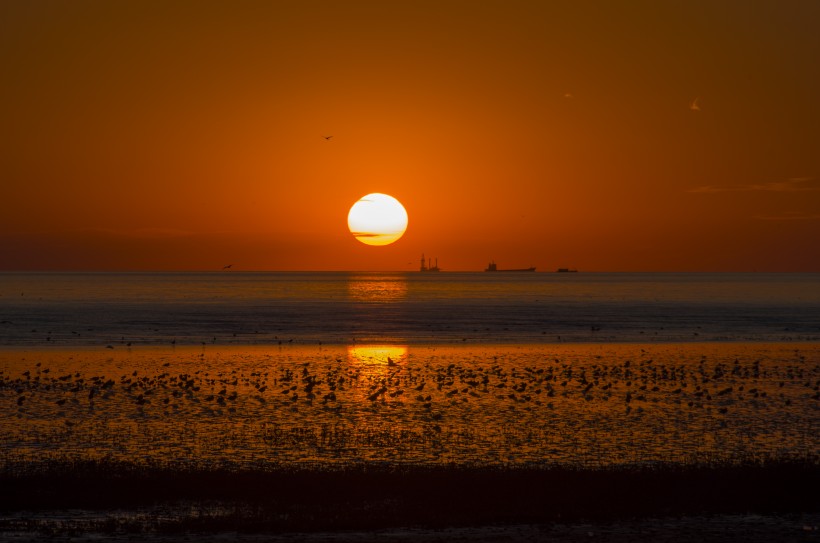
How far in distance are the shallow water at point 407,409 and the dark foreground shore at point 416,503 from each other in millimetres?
1929

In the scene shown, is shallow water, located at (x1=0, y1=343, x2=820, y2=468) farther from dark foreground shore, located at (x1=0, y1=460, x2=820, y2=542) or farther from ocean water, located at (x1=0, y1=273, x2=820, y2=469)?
dark foreground shore, located at (x1=0, y1=460, x2=820, y2=542)

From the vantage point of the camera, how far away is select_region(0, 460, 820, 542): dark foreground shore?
56.0 feet

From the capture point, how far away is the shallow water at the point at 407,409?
80.4 feet

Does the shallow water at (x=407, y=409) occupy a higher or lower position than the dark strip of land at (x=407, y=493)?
lower

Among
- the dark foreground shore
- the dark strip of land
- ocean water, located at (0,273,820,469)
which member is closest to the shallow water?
ocean water, located at (0,273,820,469)

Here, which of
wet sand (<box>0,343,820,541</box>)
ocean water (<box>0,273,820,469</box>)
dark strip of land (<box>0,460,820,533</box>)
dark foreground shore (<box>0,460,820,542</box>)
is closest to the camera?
dark foreground shore (<box>0,460,820,542</box>)

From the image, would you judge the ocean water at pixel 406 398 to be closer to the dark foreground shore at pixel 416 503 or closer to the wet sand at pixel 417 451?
the wet sand at pixel 417 451

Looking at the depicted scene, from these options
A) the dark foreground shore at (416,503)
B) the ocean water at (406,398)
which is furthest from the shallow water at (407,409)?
the dark foreground shore at (416,503)

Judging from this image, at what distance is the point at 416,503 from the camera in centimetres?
1905

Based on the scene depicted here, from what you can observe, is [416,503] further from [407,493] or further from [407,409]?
[407,409]

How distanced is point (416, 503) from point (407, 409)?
12.9 m

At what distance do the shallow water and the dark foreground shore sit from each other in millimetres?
1929

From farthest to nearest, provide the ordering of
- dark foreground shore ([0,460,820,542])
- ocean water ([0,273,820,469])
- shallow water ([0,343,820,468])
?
ocean water ([0,273,820,469])
shallow water ([0,343,820,468])
dark foreground shore ([0,460,820,542])

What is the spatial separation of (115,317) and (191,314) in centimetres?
1121
